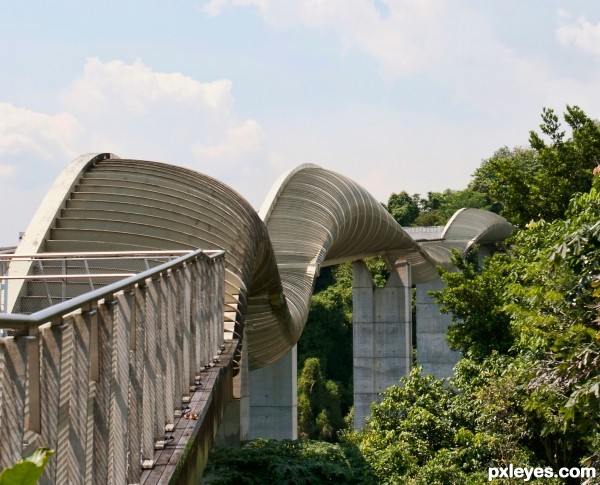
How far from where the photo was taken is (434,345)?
140 feet

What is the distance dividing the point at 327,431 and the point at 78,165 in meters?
38.0

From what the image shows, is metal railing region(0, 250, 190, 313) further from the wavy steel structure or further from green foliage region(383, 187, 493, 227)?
green foliage region(383, 187, 493, 227)

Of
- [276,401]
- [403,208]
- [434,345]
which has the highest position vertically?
[403,208]

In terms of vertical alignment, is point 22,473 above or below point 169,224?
below

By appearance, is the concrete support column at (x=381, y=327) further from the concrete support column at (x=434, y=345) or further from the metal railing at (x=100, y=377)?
the metal railing at (x=100, y=377)

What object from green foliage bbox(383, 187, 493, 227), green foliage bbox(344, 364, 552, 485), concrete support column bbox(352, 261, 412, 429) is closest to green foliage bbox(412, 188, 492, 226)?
green foliage bbox(383, 187, 493, 227)

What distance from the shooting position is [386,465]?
56.4ft

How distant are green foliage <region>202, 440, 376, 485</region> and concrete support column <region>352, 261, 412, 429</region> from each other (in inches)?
807

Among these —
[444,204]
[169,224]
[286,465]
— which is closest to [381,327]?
[286,465]

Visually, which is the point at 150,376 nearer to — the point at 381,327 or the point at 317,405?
the point at 381,327

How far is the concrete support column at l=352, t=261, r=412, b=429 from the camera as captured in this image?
123 feet

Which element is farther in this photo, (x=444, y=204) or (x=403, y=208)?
(x=444, y=204)

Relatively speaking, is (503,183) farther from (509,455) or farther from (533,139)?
(509,455)

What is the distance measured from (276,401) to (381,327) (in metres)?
12.3
